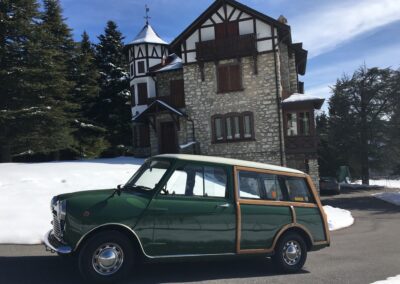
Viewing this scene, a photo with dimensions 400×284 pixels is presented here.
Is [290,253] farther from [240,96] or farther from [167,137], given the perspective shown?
[167,137]

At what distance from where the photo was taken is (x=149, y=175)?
662 cm

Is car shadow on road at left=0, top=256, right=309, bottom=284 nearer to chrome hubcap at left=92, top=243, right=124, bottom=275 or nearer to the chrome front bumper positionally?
chrome hubcap at left=92, top=243, right=124, bottom=275

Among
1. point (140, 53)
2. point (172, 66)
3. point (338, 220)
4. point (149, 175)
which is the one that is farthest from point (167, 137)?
point (149, 175)

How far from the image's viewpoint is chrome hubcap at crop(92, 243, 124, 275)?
5.65 m

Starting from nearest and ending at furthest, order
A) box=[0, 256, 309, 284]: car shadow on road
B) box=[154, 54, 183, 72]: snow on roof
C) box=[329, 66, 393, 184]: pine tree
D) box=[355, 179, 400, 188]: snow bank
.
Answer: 1. box=[0, 256, 309, 284]: car shadow on road
2. box=[154, 54, 183, 72]: snow on roof
3. box=[329, 66, 393, 184]: pine tree
4. box=[355, 179, 400, 188]: snow bank

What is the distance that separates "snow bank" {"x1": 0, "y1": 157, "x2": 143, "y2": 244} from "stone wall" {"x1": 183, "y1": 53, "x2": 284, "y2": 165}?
25.9 feet

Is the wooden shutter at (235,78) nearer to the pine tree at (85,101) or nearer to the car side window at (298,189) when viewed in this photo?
the pine tree at (85,101)

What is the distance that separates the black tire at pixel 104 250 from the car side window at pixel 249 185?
204 centimetres

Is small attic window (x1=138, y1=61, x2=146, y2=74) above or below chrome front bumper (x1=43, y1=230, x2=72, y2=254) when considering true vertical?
above

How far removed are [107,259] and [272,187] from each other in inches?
120

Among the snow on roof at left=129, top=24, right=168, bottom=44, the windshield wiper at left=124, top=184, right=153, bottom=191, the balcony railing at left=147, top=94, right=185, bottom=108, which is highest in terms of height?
the snow on roof at left=129, top=24, right=168, bottom=44

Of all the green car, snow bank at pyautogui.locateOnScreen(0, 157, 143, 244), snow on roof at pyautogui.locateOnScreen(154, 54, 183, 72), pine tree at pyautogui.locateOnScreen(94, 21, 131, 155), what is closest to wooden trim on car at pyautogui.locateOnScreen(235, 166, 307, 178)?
the green car

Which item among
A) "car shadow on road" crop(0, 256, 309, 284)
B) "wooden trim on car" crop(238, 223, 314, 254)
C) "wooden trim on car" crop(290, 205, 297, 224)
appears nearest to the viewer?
"car shadow on road" crop(0, 256, 309, 284)

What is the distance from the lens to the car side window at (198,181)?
634 cm
